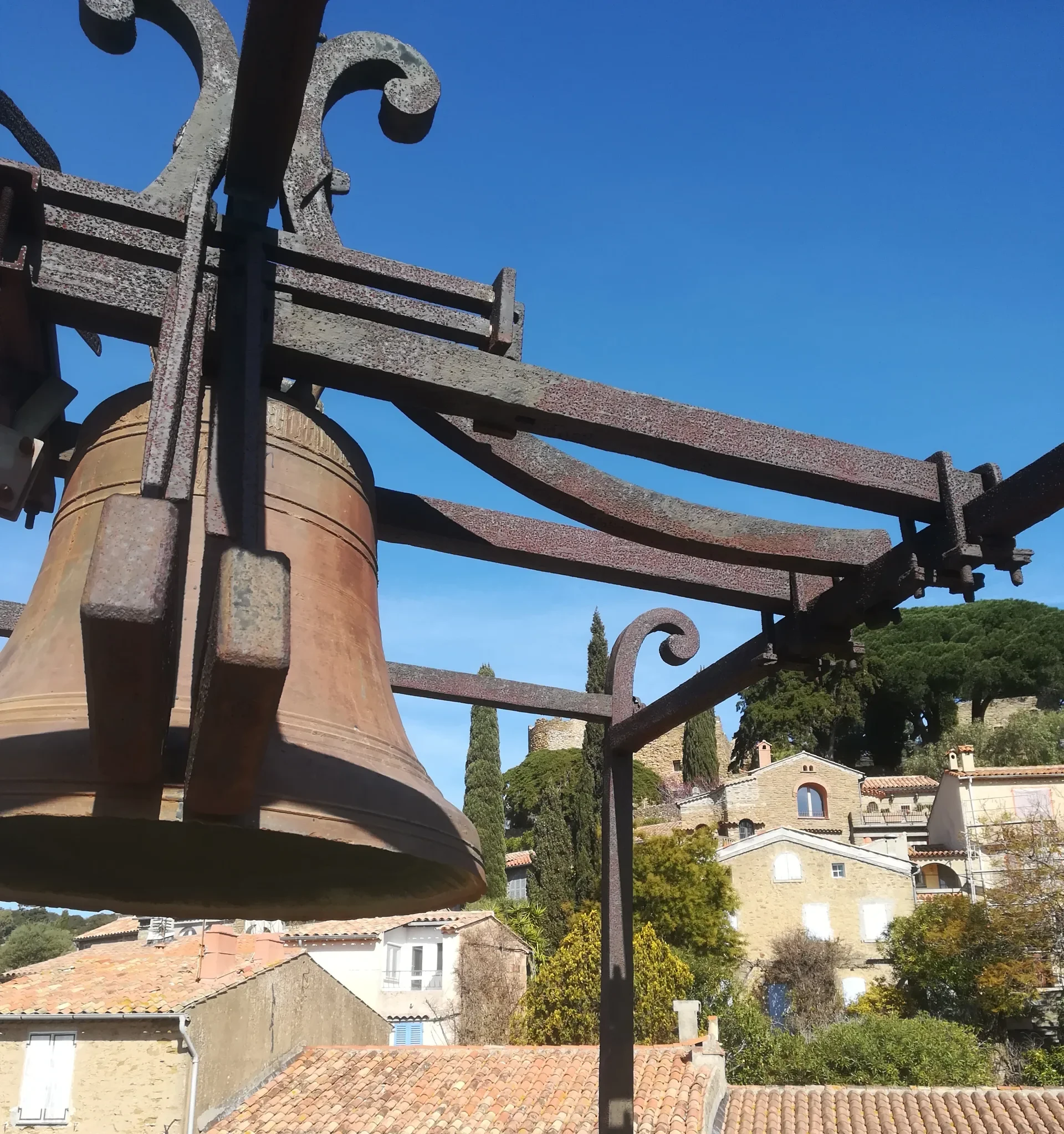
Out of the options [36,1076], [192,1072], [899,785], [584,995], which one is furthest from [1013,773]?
[36,1076]

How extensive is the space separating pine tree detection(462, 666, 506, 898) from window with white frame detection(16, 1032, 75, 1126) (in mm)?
22571

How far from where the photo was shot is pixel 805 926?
101ft

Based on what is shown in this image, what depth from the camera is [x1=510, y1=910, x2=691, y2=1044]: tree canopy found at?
20391mm

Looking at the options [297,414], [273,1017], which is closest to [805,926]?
[273,1017]

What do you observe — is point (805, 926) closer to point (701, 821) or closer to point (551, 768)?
point (701, 821)

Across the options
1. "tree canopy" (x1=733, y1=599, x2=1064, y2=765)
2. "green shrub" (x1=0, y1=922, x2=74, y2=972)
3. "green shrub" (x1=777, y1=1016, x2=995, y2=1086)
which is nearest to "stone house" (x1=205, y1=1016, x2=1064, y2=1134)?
"green shrub" (x1=777, y1=1016, x2=995, y2=1086)

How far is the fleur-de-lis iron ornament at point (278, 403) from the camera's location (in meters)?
1.37

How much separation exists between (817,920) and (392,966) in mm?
12506

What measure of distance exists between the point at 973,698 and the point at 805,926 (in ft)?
92.4

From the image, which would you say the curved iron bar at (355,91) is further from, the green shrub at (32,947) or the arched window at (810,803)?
the green shrub at (32,947)

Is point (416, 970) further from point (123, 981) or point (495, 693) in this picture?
point (495, 693)

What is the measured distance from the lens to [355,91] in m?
2.54

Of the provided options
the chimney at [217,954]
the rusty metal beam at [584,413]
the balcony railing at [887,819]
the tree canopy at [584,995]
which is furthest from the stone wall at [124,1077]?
Result: the balcony railing at [887,819]

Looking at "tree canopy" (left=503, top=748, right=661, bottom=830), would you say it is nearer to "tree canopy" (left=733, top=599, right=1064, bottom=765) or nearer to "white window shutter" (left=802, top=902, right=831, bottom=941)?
"tree canopy" (left=733, top=599, right=1064, bottom=765)
